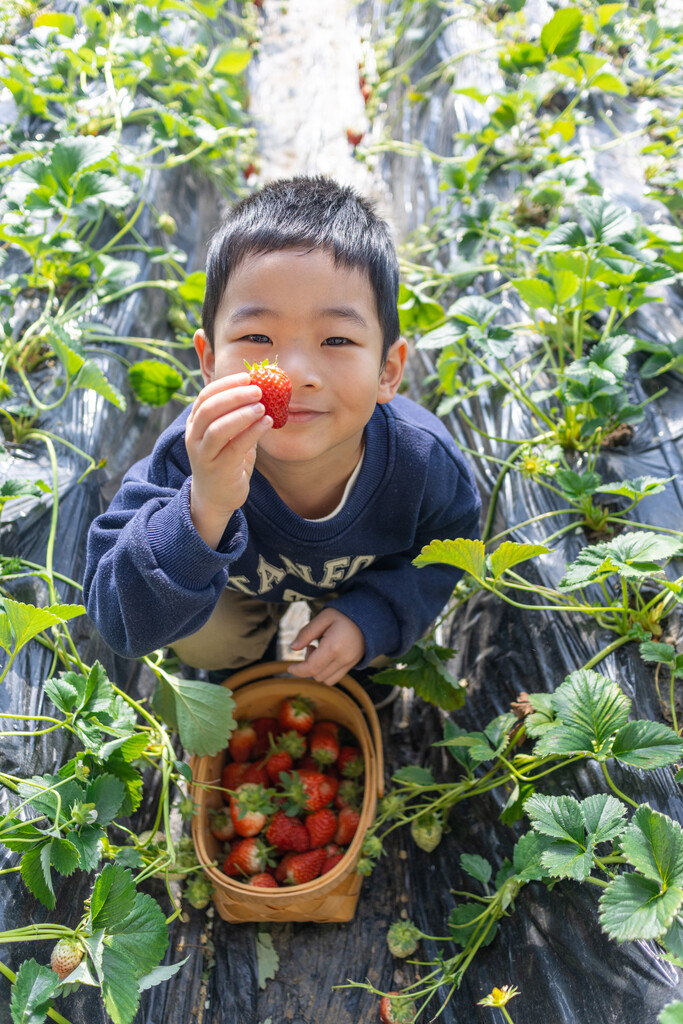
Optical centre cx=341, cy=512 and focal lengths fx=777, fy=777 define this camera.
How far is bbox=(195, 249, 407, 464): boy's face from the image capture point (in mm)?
903

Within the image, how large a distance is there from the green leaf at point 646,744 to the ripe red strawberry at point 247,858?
57 cm

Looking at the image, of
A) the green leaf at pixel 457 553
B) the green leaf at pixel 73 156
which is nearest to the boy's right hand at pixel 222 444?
the green leaf at pixel 457 553

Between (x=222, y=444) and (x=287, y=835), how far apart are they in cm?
71

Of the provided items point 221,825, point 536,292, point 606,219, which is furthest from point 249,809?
point 606,219

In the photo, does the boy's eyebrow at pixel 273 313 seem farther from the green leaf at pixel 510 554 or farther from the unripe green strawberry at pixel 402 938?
the unripe green strawberry at pixel 402 938

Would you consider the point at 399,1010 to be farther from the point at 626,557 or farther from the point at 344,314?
the point at 344,314

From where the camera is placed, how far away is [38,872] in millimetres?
880

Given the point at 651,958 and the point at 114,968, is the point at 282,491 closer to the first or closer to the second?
the point at 114,968

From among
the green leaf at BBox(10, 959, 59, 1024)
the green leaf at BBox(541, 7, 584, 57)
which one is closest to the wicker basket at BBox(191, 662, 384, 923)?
the green leaf at BBox(10, 959, 59, 1024)

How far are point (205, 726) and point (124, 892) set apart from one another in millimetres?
281

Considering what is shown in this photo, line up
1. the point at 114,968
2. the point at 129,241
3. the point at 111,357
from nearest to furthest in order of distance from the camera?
the point at 114,968 < the point at 111,357 < the point at 129,241

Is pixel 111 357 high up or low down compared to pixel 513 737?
up

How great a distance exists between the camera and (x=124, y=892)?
852 millimetres

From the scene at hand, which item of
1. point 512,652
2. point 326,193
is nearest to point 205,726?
point 512,652
